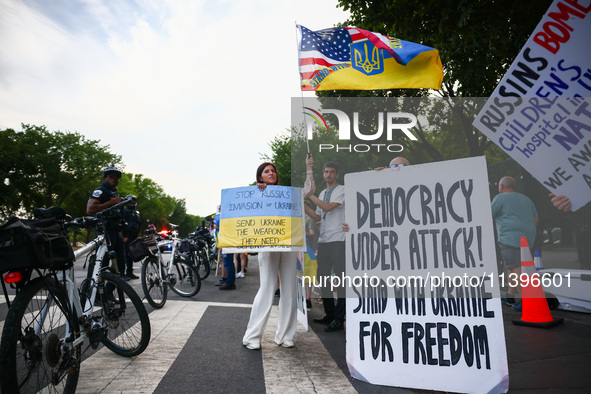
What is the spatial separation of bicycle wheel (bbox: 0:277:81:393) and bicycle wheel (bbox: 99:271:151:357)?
57 centimetres

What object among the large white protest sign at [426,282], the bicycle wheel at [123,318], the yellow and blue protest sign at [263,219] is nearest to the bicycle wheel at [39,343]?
the bicycle wheel at [123,318]

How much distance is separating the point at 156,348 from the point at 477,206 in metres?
3.13

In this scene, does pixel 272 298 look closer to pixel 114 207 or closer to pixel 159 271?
pixel 114 207

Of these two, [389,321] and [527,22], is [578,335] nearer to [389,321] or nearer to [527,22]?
[389,321]

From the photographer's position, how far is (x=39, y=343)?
8.59 ft

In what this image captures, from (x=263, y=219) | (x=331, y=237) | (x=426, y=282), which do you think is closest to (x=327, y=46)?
(x=331, y=237)

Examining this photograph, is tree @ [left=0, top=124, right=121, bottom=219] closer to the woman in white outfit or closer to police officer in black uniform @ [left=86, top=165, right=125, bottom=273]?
police officer in black uniform @ [left=86, top=165, right=125, bottom=273]

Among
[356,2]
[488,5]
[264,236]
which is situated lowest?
[264,236]

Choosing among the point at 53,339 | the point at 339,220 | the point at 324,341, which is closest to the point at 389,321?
the point at 324,341

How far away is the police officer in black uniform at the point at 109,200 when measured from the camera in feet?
19.1

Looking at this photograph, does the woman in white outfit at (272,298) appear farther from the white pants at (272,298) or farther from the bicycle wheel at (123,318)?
the bicycle wheel at (123,318)

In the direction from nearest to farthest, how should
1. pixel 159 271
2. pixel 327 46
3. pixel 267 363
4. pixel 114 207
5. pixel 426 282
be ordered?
pixel 426 282, pixel 267 363, pixel 114 207, pixel 327 46, pixel 159 271

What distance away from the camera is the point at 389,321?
3219 millimetres

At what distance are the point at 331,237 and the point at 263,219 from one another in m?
1.22
